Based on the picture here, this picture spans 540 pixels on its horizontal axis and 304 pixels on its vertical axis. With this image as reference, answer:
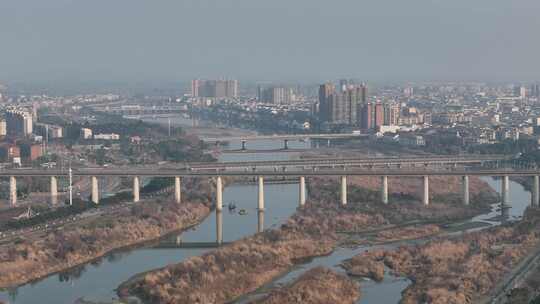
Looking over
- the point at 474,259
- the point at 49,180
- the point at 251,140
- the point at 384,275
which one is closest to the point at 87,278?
the point at 384,275

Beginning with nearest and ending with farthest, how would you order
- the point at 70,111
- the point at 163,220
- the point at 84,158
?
the point at 163,220, the point at 84,158, the point at 70,111

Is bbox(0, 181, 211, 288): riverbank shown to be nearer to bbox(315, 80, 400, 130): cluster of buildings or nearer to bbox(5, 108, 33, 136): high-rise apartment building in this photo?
bbox(5, 108, 33, 136): high-rise apartment building

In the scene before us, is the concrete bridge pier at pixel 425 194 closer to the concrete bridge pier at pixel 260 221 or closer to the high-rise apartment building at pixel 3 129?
the concrete bridge pier at pixel 260 221

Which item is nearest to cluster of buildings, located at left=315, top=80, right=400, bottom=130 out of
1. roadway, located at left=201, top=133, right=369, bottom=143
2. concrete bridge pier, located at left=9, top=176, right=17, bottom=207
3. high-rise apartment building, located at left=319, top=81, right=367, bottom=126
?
high-rise apartment building, located at left=319, top=81, right=367, bottom=126

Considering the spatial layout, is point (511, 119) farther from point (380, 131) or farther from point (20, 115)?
point (20, 115)

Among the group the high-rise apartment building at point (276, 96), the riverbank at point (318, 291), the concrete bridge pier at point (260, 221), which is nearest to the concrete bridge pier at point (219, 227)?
the concrete bridge pier at point (260, 221)

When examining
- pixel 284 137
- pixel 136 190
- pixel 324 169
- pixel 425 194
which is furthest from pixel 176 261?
pixel 284 137
